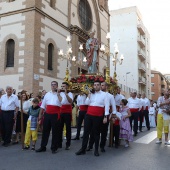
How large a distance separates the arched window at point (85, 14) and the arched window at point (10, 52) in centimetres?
764

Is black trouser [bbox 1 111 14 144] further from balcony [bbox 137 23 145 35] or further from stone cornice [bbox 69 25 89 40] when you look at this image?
balcony [bbox 137 23 145 35]

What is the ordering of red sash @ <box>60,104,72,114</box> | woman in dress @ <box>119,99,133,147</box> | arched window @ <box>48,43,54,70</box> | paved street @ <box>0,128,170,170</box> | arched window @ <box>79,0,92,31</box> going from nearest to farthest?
paved street @ <box>0,128,170,170</box> < red sash @ <box>60,104,72,114</box> < woman in dress @ <box>119,99,133,147</box> < arched window @ <box>48,43,54,70</box> < arched window @ <box>79,0,92,31</box>

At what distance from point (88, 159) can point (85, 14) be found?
18902 millimetres

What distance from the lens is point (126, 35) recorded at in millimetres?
48906

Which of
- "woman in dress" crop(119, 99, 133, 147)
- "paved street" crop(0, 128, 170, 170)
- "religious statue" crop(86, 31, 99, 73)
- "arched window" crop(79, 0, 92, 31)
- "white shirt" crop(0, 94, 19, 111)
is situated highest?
"arched window" crop(79, 0, 92, 31)

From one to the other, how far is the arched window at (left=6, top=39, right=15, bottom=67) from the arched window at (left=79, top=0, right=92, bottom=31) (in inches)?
301

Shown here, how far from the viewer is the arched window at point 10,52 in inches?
653

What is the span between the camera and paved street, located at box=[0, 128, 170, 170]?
5438mm

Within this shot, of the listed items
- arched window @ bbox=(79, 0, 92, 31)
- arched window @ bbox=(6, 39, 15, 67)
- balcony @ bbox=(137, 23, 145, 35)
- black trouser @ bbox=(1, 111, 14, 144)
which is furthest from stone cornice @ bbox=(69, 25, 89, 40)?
balcony @ bbox=(137, 23, 145, 35)

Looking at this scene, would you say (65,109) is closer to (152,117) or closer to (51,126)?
(51,126)

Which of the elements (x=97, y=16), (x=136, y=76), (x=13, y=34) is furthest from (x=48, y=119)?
(x=136, y=76)

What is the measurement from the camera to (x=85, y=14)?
75.8ft

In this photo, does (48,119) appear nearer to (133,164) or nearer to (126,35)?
(133,164)

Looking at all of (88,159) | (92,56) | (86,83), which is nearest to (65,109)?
(88,159)
